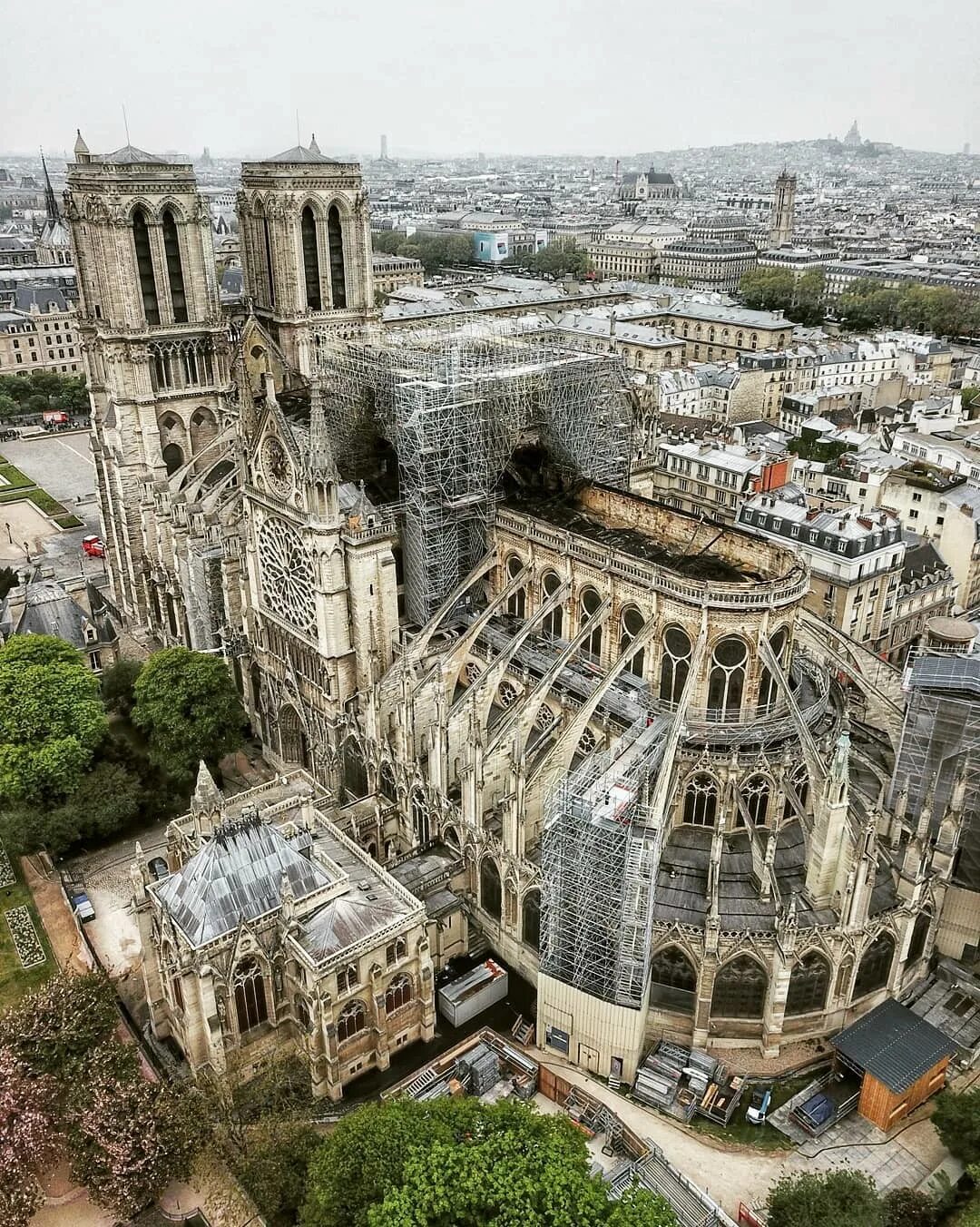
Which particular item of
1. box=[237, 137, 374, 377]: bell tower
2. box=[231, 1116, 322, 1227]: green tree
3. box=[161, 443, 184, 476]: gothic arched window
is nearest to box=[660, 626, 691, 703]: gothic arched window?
box=[231, 1116, 322, 1227]: green tree

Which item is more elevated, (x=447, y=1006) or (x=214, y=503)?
(x=214, y=503)

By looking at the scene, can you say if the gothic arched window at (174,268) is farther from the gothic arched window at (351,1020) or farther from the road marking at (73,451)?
the road marking at (73,451)

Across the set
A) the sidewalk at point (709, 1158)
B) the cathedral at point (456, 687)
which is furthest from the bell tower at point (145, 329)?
the sidewalk at point (709, 1158)

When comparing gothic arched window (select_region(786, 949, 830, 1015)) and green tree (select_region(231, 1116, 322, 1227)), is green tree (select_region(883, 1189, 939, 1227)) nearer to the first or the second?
gothic arched window (select_region(786, 949, 830, 1015))

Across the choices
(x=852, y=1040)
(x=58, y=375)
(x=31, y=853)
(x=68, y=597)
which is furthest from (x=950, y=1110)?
(x=58, y=375)

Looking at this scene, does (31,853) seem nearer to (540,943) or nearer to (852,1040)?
(540,943)
